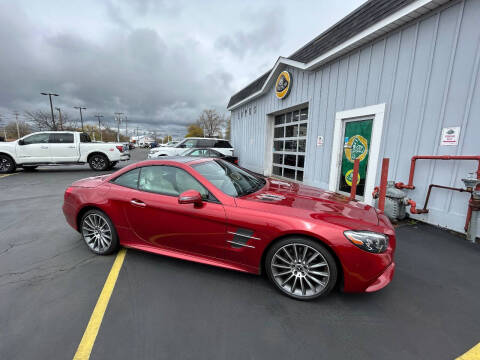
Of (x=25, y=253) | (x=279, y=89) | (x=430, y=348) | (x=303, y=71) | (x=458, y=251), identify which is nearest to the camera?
(x=430, y=348)

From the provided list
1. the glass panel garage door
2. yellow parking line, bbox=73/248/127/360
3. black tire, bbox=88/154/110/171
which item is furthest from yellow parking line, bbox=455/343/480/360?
black tire, bbox=88/154/110/171

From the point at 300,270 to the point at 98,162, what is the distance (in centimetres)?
1156

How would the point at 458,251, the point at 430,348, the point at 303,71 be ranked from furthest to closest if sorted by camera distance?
the point at 303,71 < the point at 458,251 < the point at 430,348

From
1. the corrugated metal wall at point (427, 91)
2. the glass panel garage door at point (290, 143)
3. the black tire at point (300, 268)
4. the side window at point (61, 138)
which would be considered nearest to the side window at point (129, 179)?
the black tire at point (300, 268)

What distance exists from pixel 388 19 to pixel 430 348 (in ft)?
17.5

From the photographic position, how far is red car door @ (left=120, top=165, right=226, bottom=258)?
2299 mm

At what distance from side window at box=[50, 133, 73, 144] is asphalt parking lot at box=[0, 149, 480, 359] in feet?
29.3

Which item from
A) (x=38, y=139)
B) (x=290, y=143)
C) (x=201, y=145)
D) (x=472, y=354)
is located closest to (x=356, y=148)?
(x=290, y=143)

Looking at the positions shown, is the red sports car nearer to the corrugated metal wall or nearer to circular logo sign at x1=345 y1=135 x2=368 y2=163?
the corrugated metal wall

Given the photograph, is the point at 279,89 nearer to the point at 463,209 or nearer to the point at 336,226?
the point at 463,209

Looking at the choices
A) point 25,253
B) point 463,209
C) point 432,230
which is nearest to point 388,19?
point 463,209

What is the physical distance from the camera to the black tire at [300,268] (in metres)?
1.99

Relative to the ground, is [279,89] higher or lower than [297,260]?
higher

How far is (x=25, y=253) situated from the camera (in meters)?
2.94
